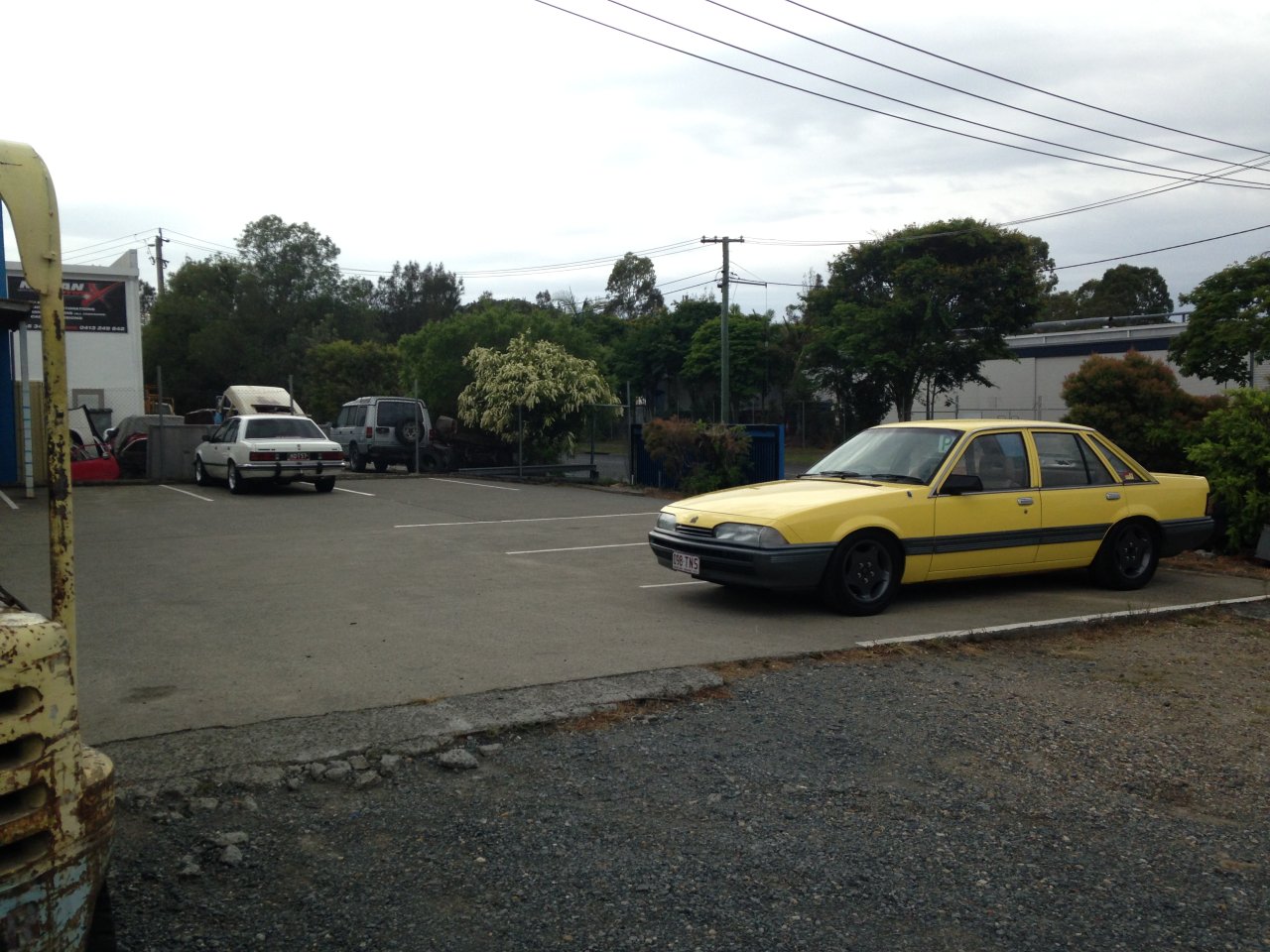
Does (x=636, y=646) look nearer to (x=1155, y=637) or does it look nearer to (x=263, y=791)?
(x=263, y=791)

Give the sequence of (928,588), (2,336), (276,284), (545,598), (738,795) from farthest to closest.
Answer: (276,284)
(2,336)
(928,588)
(545,598)
(738,795)

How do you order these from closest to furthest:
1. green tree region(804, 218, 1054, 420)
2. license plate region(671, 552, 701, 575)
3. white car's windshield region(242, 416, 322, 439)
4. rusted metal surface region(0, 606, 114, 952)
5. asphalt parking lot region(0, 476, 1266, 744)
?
rusted metal surface region(0, 606, 114, 952)
asphalt parking lot region(0, 476, 1266, 744)
license plate region(671, 552, 701, 575)
white car's windshield region(242, 416, 322, 439)
green tree region(804, 218, 1054, 420)

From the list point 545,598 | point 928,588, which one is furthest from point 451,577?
point 928,588

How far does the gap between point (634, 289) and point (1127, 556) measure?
234ft

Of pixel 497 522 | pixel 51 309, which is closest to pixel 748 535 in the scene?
pixel 51 309

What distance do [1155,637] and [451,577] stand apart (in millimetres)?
6007

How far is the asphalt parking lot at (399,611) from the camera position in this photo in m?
6.23

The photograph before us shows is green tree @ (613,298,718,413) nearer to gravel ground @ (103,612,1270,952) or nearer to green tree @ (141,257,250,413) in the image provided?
green tree @ (141,257,250,413)

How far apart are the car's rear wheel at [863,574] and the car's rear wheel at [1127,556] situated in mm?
2294

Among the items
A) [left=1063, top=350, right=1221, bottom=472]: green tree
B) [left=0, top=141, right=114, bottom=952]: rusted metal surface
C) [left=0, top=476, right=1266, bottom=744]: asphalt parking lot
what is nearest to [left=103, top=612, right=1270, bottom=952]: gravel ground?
[left=0, top=141, right=114, bottom=952]: rusted metal surface

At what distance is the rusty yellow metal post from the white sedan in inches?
683

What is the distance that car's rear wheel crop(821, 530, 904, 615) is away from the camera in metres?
8.16

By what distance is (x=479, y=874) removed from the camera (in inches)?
150

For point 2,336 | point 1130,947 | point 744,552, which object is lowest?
point 1130,947
